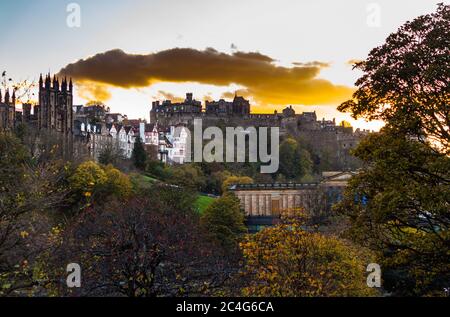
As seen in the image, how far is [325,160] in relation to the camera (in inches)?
4373

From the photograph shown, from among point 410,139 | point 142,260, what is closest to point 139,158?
point 142,260

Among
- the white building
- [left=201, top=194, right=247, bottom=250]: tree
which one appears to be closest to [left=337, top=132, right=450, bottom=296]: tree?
[left=201, top=194, right=247, bottom=250]: tree

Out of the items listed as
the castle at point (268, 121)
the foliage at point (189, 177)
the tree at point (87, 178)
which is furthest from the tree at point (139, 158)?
the castle at point (268, 121)

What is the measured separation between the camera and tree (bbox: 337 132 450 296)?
14.6m

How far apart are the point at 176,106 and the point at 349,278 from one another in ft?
457

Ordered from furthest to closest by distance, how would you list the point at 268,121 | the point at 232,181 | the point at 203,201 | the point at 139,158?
the point at 268,121 → the point at 139,158 → the point at 232,181 → the point at 203,201

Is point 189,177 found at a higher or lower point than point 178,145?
lower

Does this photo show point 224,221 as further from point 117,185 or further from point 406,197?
point 406,197

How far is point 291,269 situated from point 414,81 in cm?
698

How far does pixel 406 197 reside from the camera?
48.3 ft

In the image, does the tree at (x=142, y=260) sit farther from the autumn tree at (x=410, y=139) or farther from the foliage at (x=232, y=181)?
the foliage at (x=232, y=181)

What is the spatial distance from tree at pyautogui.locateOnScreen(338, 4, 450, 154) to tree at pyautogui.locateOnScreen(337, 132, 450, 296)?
1.64 ft

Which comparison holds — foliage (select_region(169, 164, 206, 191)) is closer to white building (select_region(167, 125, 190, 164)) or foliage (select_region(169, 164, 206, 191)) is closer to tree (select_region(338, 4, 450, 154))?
white building (select_region(167, 125, 190, 164))
